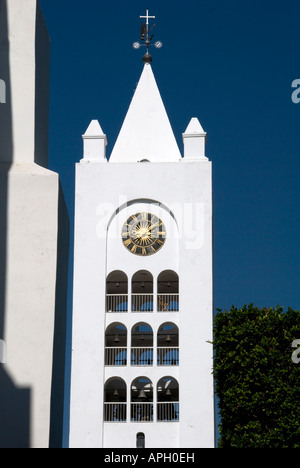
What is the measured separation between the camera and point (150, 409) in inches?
1938

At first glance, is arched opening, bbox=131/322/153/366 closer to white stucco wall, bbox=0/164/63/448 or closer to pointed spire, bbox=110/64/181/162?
pointed spire, bbox=110/64/181/162

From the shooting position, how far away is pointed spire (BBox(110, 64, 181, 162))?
178ft

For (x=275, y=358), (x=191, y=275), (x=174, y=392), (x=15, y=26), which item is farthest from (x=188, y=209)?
(x=15, y=26)

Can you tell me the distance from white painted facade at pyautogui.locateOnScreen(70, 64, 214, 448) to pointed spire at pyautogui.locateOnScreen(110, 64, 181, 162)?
53mm

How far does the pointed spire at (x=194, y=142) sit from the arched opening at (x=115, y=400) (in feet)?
39.3

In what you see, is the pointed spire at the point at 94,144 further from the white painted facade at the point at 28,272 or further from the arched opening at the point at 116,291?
the white painted facade at the point at 28,272

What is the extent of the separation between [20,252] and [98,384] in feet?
112

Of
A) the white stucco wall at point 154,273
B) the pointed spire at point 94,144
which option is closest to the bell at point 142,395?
the white stucco wall at point 154,273

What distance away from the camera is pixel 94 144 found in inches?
2135

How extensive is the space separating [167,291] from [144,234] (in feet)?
10.4

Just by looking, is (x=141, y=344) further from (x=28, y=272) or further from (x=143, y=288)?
(x=28, y=272)

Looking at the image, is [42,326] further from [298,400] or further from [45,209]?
[298,400]

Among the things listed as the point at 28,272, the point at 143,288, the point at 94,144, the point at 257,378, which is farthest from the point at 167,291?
the point at 28,272

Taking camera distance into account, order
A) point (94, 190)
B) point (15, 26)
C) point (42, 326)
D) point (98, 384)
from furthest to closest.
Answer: point (94, 190) → point (98, 384) → point (15, 26) → point (42, 326)
